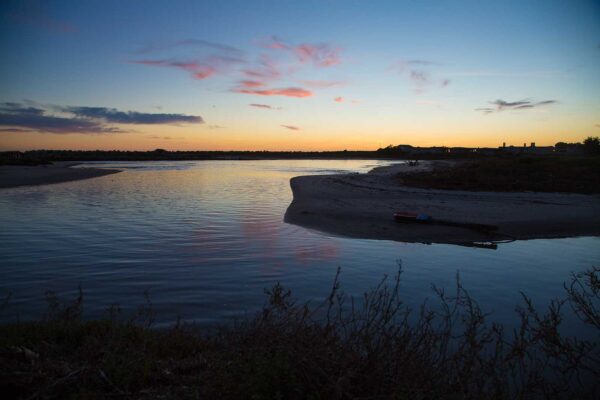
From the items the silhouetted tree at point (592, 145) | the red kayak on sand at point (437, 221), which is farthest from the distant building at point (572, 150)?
the red kayak on sand at point (437, 221)

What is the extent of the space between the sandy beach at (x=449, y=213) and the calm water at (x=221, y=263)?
116 centimetres

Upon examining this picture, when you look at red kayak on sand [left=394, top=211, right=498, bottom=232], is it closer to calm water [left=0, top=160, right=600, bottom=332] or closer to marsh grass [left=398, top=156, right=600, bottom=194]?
calm water [left=0, top=160, right=600, bottom=332]

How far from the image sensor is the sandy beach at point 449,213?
16.4m

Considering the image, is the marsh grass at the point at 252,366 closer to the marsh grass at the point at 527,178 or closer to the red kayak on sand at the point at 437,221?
the red kayak on sand at the point at 437,221

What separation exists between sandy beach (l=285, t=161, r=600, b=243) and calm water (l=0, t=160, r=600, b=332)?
1158 millimetres

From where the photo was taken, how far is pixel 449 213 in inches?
805

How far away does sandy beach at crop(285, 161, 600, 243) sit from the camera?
16.4 m

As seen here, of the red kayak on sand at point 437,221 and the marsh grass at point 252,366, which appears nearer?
the marsh grass at point 252,366

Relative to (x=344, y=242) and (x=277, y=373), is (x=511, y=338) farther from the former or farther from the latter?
(x=344, y=242)

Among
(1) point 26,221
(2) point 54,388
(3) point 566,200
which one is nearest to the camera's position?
(2) point 54,388

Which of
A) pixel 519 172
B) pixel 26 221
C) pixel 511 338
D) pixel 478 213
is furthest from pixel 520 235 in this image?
pixel 519 172

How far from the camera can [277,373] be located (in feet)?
13.4

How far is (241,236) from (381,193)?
53.9ft

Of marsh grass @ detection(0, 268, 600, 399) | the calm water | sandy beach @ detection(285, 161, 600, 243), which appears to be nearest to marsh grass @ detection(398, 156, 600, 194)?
sandy beach @ detection(285, 161, 600, 243)
